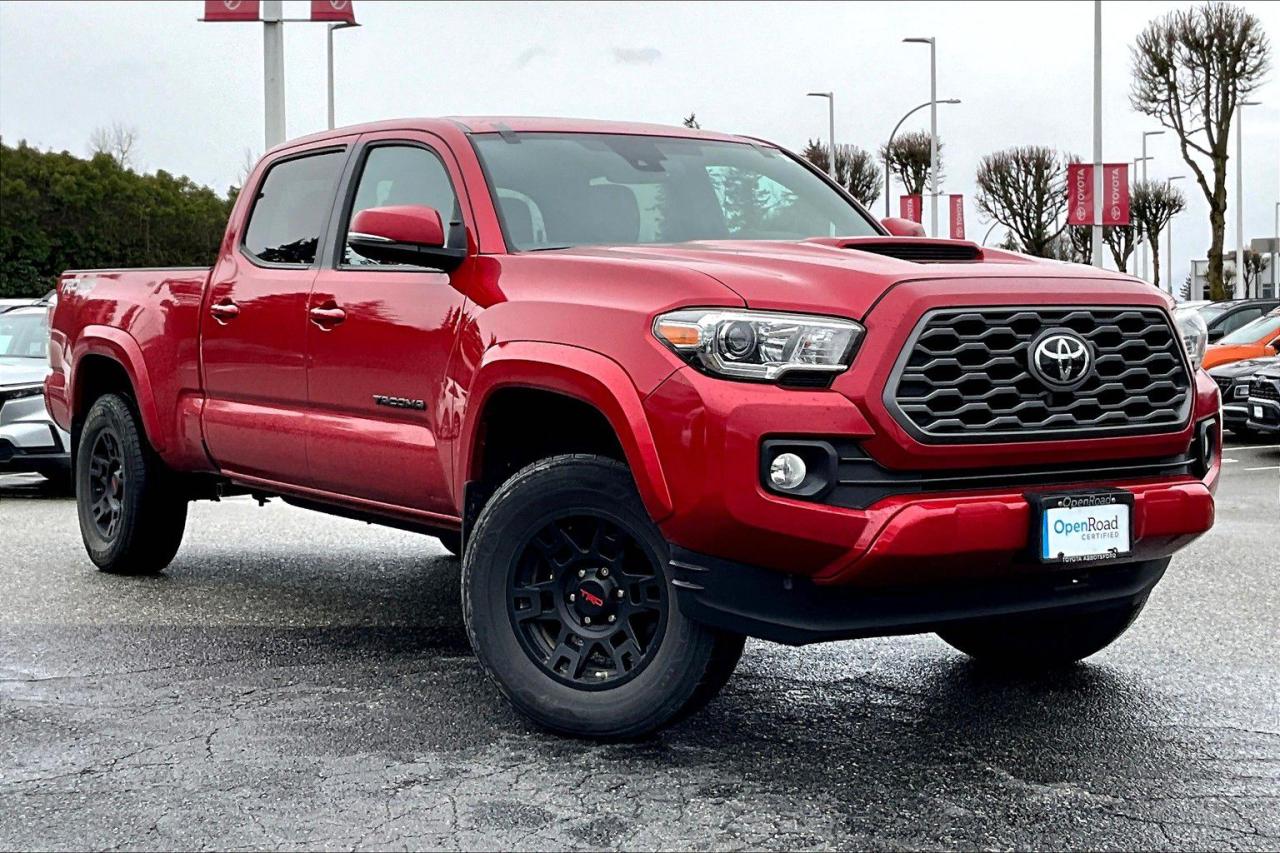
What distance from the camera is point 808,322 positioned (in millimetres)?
4070

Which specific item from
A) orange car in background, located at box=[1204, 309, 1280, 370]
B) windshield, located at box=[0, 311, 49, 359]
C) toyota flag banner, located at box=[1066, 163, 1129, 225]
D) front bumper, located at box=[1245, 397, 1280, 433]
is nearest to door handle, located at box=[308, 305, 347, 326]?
windshield, located at box=[0, 311, 49, 359]

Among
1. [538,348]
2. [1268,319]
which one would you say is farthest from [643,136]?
[1268,319]

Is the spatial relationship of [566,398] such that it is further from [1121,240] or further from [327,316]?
[1121,240]

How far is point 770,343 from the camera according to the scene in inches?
161

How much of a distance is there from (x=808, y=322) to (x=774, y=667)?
1.94 metres

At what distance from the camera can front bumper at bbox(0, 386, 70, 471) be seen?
1115 centimetres

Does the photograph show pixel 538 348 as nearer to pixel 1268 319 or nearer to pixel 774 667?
pixel 774 667

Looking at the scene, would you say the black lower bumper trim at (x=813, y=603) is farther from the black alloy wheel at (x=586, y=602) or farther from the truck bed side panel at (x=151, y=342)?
the truck bed side panel at (x=151, y=342)

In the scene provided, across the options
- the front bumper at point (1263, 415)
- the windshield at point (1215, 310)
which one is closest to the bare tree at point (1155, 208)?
the windshield at point (1215, 310)

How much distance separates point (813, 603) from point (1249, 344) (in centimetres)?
1460

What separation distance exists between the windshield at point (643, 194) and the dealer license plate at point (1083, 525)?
1681mm

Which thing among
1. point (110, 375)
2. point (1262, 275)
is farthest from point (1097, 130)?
point (1262, 275)

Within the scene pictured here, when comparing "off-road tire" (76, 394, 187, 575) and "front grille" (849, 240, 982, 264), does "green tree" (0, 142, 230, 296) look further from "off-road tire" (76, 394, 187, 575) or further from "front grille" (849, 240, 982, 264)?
"front grille" (849, 240, 982, 264)

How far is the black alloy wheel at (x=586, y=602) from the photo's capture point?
14.6ft
